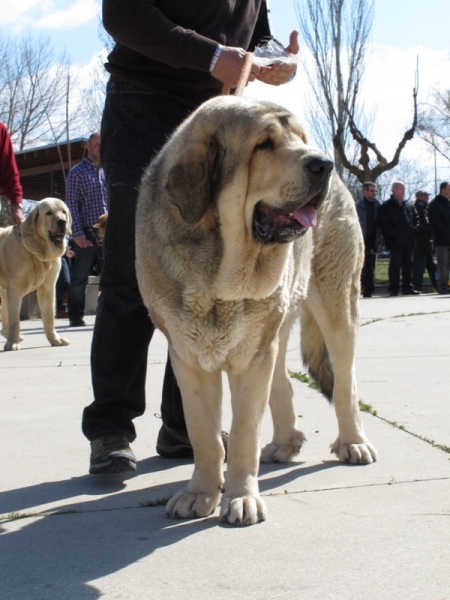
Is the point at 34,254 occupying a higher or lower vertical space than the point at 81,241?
lower

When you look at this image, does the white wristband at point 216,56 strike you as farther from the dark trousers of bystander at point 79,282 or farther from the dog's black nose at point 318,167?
the dark trousers of bystander at point 79,282

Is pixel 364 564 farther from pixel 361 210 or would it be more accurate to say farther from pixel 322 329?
Answer: pixel 361 210

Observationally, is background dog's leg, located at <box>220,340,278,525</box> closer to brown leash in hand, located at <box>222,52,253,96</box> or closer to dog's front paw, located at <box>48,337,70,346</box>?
brown leash in hand, located at <box>222,52,253,96</box>

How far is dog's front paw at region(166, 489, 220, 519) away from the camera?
9.39 ft

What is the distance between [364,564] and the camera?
2305 mm

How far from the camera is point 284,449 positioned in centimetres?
373

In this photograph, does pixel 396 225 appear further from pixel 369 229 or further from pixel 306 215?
pixel 306 215

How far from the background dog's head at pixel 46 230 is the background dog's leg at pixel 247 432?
643 cm

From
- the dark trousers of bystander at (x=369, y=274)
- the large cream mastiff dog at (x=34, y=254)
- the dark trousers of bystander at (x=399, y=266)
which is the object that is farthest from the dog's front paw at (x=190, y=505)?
the dark trousers of bystander at (x=399, y=266)

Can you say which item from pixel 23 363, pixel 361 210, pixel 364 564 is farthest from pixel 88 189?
pixel 364 564

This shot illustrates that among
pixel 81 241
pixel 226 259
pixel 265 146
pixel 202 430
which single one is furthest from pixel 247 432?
pixel 81 241

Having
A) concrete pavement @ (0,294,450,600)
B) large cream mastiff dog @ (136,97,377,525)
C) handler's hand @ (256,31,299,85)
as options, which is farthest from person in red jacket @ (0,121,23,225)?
large cream mastiff dog @ (136,97,377,525)

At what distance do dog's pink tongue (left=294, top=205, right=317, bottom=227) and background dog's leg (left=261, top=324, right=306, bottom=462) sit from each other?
3.15 ft

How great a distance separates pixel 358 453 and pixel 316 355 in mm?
742
